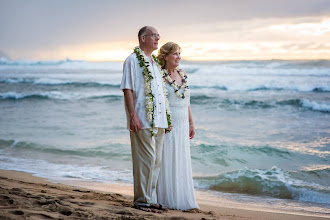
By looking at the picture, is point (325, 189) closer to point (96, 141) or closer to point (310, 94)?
point (96, 141)

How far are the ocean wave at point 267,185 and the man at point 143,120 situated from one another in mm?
2642

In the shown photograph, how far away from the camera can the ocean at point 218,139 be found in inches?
269

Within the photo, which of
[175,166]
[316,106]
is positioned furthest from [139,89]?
[316,106]

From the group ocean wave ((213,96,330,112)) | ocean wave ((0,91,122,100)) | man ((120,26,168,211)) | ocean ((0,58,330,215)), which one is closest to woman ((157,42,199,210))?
man ((120,26,168,211))

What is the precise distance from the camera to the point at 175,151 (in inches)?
182

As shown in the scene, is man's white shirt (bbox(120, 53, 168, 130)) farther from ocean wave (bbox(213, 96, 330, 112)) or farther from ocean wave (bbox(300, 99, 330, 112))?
ocean wave (bbox(300, 99, 330, 112))

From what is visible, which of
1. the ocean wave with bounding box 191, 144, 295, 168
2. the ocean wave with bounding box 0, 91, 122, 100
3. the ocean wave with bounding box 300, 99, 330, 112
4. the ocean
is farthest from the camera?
the ocean wave with bounding box 0, 91, 122, 100

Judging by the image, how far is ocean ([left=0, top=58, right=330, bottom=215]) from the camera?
683 cm

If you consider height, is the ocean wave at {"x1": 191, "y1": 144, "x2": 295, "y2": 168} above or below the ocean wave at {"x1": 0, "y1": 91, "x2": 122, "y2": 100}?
below

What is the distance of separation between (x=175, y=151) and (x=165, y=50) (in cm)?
115

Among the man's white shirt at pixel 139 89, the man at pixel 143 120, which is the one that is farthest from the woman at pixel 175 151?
the man's white shirt at pixel 139 89

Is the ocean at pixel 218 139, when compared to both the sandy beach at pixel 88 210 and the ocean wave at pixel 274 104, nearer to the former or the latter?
the ocean wave at pixel 274 104

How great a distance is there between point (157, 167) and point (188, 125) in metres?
0.64

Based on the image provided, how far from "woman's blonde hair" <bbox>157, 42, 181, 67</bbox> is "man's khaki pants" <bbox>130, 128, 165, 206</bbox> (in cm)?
82
